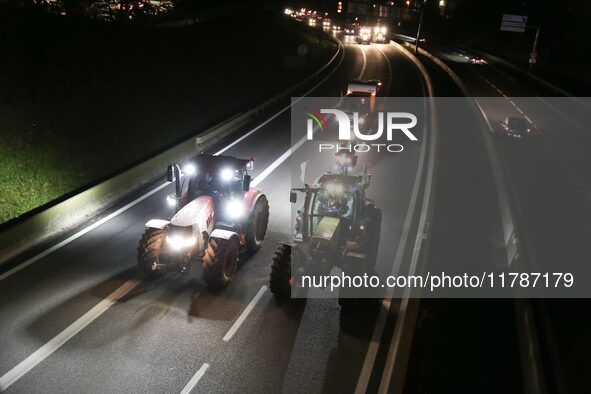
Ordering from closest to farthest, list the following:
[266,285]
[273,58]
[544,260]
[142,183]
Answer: [266,285] → [544,260] → [142,183] → [273,58]

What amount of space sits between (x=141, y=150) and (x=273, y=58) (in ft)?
88.6

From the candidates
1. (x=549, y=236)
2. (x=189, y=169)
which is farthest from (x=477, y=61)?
(x=189, y=169)

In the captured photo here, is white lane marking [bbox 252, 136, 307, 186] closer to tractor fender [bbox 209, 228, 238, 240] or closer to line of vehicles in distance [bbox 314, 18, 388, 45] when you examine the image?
tractor fender [bbox 209, 228, 238, 240]

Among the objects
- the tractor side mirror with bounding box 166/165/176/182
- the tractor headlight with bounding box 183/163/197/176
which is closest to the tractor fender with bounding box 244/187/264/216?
the tractor headlight with bounding box 183/163/197/176

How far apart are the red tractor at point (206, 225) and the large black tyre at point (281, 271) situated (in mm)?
1262

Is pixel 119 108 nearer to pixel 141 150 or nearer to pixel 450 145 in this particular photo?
pixel 141 150

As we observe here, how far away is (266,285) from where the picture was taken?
11570 millimetres

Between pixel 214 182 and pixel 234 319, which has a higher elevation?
pixel 214 182

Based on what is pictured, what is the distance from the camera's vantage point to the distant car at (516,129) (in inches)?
985

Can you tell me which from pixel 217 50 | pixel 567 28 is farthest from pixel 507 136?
pixel 567 28

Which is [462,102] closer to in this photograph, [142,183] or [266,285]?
[142,183]

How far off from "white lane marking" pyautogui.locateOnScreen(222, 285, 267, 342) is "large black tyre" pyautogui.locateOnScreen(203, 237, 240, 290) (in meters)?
0.86

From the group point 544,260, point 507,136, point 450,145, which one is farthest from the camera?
point 507,136

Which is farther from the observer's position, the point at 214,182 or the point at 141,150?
the point at 141,150
